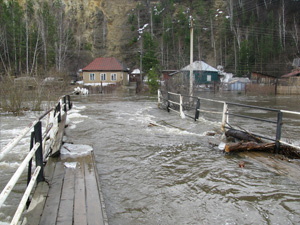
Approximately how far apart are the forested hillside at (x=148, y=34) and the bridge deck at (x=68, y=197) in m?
34.1

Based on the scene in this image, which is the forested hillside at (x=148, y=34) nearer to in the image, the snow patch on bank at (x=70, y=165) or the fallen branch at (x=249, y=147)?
the fallen branch at (x=249, y=147)

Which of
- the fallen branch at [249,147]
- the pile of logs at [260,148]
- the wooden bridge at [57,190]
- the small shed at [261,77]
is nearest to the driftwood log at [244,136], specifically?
the pile of logs at [260,148]

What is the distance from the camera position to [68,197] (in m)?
3.76

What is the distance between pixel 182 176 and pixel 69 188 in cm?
215

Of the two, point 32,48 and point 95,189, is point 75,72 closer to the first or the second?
point 32,48

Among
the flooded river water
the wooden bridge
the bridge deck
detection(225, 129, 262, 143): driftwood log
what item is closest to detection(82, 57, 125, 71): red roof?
the flooded river water

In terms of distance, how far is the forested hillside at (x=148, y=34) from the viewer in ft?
165

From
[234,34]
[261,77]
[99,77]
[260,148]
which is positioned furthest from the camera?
[234,34]

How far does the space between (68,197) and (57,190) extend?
0.33 meters

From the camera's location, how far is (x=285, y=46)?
57.5m

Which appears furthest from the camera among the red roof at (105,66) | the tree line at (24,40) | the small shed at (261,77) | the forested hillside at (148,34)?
the red roof at (105,66)

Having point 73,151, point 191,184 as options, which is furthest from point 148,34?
point 191,184

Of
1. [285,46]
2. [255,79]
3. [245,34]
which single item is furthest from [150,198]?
[245,34]

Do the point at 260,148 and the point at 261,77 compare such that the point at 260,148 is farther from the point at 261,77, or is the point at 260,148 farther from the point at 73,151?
the point at 261,77
